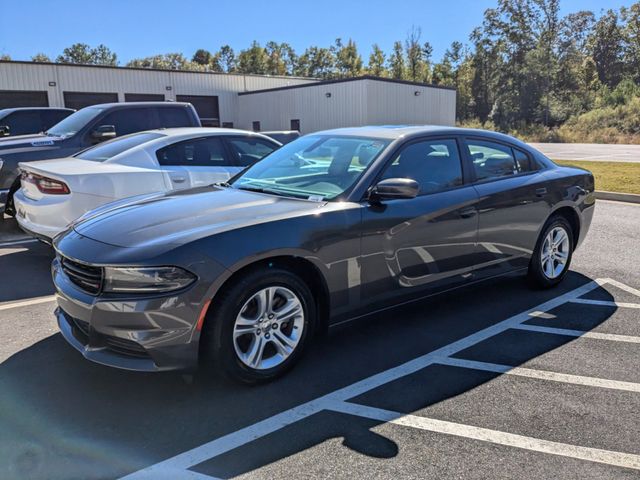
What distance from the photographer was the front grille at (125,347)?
3.01m

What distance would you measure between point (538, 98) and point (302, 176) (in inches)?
2467

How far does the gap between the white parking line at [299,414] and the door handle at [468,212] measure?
3.09ft

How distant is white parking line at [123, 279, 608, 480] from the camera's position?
2.60m

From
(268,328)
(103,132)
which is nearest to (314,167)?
(268,328)

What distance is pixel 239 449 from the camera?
2.75 metres

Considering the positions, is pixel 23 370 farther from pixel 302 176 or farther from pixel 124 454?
pixel 302 176

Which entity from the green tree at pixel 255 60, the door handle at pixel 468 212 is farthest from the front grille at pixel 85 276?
the green tree at pixel 255 60

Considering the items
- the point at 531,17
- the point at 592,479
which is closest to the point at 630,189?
the point at 592,479

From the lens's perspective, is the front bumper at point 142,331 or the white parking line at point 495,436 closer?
the white parking line at point 495,436

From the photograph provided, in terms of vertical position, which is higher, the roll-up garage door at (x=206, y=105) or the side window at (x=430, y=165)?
the roll-up garage door at (x=206, y=105)

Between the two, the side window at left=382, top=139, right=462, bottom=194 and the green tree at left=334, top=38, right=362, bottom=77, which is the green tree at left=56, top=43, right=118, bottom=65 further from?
the side window at left=382, top=139, right=462, bottom=194

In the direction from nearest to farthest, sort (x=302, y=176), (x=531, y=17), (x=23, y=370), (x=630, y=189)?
(x=23, y=370) < (x=302, y=176) < (x=630, y=189) < (x=531, y=17)

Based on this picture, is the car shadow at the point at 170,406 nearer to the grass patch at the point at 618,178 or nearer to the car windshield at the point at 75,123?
the car windshield at the point at 75,123

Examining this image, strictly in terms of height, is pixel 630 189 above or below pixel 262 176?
below
